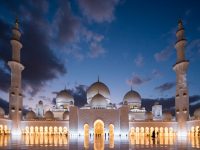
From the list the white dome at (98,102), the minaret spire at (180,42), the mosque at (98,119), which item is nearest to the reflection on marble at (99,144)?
the mosque at (98,119)

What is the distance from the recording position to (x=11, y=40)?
31266mm

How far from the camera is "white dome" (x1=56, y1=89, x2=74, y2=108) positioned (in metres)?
42.8

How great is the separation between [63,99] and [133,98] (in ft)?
33.5

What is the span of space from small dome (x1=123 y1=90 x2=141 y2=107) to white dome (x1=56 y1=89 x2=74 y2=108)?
810 cm

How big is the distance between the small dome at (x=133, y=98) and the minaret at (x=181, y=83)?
1045 cm

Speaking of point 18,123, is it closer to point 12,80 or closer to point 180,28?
point 12,80

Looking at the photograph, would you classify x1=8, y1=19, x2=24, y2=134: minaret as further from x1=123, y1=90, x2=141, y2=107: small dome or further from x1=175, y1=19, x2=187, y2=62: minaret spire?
x1=175, y1=19, x2=187, y2=62: minaret spire

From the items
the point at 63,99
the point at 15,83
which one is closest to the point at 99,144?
the point at 15,83

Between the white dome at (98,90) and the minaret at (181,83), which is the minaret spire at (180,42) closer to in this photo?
the minaret at (181,83)

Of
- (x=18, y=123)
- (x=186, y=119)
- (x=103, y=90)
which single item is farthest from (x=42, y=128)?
(x=186, y=119)

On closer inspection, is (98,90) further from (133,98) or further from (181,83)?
(181,83)

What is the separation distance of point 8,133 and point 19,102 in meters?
3.51

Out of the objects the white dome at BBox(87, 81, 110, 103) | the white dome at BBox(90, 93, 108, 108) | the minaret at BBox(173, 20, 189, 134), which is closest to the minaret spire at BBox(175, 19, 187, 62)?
the minaret at BBox(173, 20, 189, 134)

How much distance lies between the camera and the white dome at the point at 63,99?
42812 mm
